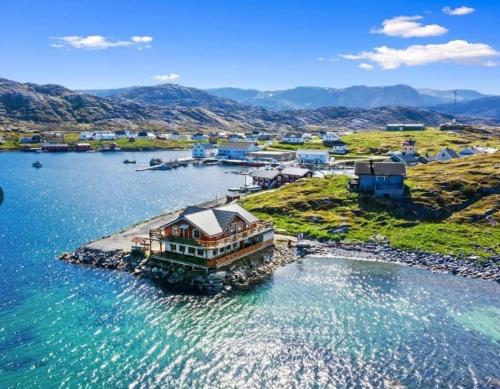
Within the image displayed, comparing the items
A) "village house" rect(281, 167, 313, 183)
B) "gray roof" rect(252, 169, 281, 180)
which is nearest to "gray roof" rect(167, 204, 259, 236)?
"gray roof" rect(252, 169, 281, 180)

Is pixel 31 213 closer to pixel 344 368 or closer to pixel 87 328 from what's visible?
pixel 87 328

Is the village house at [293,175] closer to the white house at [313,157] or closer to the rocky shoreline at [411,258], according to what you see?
the white house at [313,157]

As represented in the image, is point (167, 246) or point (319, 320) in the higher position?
point (167, 246)

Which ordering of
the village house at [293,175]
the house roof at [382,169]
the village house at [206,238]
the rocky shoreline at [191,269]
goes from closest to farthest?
1. the rocky shoreline at [191,269]
2. the village house at [206,238]
3. the house roof at [382,169]
4. the village house at [293,175]

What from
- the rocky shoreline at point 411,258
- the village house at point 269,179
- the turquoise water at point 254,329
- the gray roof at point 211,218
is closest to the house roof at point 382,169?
the rocky shoreline at point 411,258

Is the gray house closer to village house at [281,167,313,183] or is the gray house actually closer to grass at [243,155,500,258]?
grass at [243,155,500,258]

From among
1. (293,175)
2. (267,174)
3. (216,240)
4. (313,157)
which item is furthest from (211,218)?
(313,157)

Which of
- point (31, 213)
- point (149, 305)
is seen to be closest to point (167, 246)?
point (149, 305)
